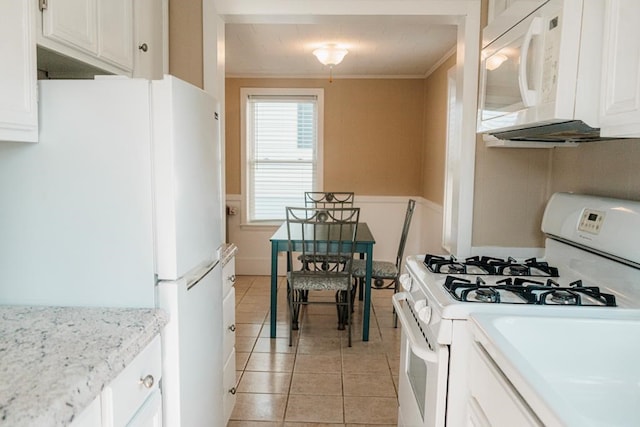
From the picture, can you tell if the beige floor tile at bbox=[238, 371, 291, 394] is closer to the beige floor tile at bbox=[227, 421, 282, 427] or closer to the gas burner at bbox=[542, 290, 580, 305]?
the beige floor tile at bbox=[227, 421, 282, 427]

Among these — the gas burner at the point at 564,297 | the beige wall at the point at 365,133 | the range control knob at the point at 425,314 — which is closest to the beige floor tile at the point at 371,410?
the range control knob at the point at 425,314

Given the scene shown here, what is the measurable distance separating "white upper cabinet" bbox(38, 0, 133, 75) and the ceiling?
2.34 ft

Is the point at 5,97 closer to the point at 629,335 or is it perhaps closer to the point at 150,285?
the point at 150,285

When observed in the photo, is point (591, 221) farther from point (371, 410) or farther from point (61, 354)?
point (61, 354)

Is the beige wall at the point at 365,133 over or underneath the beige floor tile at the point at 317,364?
over

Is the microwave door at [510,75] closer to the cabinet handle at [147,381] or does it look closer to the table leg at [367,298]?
the cabinet handle at [147,381]

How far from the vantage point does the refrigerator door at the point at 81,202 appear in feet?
4.48

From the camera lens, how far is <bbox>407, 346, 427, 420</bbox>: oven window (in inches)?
64.4

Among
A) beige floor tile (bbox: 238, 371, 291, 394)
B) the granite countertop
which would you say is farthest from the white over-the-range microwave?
beige floor tile (bbox: 238, 371, 291, 394)

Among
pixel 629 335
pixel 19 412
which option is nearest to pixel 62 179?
pixel 19 412

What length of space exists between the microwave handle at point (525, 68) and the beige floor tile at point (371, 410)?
5.71 feet

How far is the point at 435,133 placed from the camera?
465 centimetres

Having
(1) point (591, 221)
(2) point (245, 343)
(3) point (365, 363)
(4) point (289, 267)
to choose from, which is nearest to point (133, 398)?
(1) point (591, 221)

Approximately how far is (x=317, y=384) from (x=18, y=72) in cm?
226
